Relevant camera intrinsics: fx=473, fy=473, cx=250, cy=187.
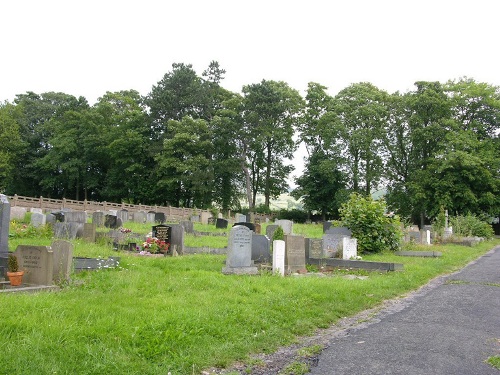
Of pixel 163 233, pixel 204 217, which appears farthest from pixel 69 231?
pixel 204 217

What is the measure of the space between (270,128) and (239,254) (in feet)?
137

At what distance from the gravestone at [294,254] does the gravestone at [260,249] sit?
75 centimetres

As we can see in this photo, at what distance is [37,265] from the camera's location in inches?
331

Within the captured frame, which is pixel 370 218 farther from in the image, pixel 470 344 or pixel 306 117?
pixel 306 117

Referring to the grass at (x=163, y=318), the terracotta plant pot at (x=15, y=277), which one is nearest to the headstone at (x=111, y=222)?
the grass at (x=163, y=318)

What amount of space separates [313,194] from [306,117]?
949 centimetres

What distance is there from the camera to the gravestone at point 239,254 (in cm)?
1114

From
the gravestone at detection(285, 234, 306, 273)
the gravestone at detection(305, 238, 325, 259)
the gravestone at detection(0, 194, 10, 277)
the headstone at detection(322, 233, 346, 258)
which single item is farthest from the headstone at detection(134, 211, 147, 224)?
the gravestone at detection(0, 194, 10, 277)

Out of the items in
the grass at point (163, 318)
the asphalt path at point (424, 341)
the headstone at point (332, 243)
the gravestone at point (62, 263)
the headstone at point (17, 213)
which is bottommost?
the asphalt path at point (424, 341)

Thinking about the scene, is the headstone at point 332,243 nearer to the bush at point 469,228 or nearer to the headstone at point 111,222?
the headstone at point 111,222

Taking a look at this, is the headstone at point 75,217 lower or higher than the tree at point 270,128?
lower

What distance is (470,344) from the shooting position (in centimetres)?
610

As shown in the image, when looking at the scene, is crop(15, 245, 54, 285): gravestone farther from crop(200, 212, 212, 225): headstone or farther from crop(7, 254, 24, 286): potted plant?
crop(200, 212, 212, 225): headstone

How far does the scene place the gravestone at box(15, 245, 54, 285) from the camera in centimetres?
833
